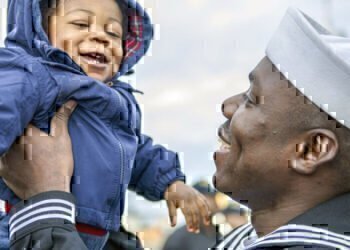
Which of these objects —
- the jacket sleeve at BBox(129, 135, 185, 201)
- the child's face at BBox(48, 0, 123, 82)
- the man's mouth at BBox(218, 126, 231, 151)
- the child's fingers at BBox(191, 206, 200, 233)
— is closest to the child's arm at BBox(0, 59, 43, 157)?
the child's face at BBox(48, 0, 123, 82)

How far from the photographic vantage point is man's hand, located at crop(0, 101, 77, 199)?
7.79 feet

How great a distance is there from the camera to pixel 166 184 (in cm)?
304

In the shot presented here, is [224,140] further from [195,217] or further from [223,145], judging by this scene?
[195,217]

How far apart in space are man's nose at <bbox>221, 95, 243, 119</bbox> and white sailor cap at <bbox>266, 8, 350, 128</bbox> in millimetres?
195

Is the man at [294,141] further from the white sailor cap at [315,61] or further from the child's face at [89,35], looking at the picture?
the child's face at [89,35]

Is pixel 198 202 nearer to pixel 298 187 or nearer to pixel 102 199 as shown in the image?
pixel 102 199

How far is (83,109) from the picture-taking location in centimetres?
260

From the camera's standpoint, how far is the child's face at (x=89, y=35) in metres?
2.69

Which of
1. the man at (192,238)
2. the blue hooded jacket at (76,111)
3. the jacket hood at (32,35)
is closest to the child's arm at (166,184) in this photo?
the blue hooded jacket at (76,111)

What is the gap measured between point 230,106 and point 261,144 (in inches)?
8.4

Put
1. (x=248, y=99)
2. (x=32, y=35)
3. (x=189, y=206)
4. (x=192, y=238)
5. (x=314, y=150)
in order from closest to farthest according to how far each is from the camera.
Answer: (x=314, y=150) → (x=248, y=99) → (x=32, y=35) → (x=189, y=206) → (x=192, y=238)

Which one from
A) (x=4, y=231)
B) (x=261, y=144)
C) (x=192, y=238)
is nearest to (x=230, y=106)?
(x=261, y=144)

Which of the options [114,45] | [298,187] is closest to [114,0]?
[114,45]

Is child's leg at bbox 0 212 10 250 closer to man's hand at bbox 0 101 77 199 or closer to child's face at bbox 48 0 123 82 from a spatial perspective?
man's hand at bbox 0 101 77 199
